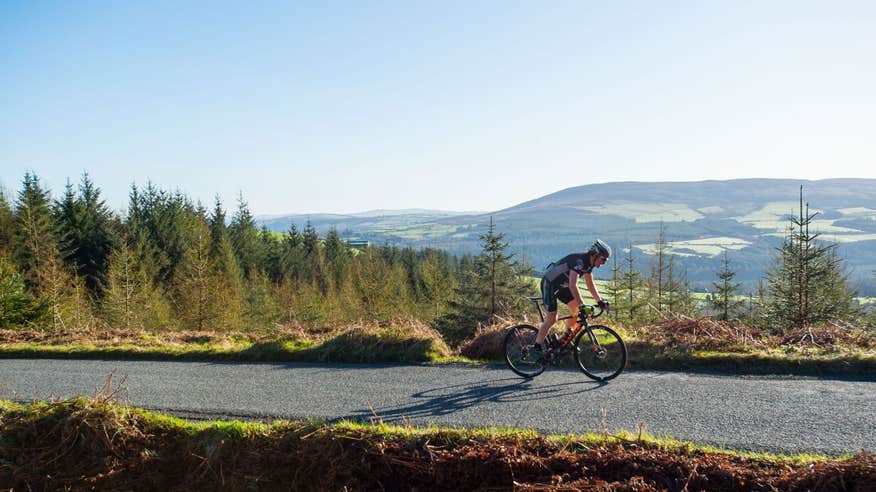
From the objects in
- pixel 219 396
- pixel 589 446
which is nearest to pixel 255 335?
pixel 219 396

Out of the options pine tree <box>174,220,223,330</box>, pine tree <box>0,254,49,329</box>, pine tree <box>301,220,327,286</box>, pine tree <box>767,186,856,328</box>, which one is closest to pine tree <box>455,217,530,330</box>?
pine tree <box>767,186,856,328</box>

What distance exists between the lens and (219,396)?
806cm

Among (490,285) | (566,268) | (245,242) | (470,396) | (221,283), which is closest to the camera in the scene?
(470,396)

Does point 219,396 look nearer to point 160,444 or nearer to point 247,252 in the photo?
point 160,444

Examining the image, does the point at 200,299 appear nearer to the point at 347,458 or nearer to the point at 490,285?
the point at 490,285

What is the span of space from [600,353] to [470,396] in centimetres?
249

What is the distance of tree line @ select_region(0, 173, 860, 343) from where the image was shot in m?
26.1

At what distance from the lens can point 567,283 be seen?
8727 millimetres

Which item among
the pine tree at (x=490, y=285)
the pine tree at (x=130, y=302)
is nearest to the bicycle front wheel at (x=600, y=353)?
the pine tree at (x=130, y=302)

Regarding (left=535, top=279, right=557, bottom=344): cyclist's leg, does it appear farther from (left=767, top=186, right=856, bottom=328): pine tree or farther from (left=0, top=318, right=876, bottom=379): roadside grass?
(left=767, top=186, right=856, bottom=328): pine tree

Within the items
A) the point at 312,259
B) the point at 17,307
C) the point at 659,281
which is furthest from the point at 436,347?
the point at 312,259

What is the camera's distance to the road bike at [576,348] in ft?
28.2

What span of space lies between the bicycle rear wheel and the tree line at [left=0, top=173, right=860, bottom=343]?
53.0 feet

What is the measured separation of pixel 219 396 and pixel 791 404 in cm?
798
